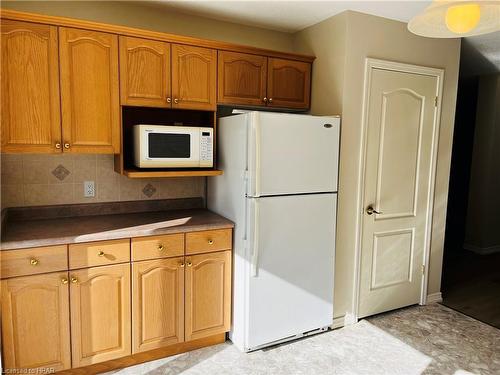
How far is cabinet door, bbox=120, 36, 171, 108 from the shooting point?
2.41m

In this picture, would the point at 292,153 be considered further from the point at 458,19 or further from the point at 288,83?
the point at 458,19

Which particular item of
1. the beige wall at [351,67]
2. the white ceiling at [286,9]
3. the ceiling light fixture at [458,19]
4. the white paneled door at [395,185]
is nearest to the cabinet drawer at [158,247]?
the beige wall at [351,67]

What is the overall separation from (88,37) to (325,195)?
6.04 feet

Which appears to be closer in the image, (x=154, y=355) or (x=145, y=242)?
(x=145, y=242)

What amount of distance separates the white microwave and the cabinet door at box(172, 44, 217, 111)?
0.19 m

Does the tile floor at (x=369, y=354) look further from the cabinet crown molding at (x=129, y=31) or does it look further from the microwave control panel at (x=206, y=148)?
the cabinet crown molding at (x=129, y=31)

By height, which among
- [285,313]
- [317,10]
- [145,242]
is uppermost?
[317,10]

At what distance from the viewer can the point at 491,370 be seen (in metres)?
2.47

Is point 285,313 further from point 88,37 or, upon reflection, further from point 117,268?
point 88,37

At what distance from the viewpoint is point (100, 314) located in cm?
229

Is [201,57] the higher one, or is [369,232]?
[201,57]

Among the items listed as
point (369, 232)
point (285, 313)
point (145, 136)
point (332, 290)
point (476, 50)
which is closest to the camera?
point (145, 136)

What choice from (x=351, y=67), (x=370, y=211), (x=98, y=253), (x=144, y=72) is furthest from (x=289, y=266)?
(x=144, y=72)

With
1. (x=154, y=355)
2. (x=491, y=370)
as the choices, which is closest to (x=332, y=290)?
(x=491, y=370)
